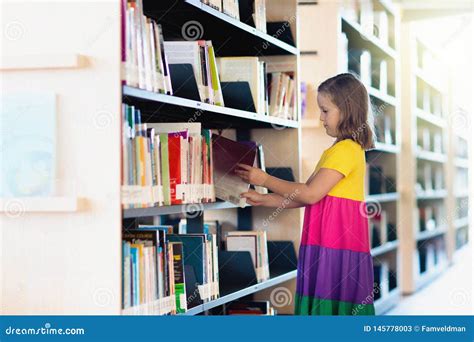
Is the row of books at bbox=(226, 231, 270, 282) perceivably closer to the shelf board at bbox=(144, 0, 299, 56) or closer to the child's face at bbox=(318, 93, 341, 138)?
the child's face at bbox=(318, 93, 341, 138)

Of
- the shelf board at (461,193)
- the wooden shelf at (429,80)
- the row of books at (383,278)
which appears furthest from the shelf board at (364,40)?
the shelf board at (461,193)

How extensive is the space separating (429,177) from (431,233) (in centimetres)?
56

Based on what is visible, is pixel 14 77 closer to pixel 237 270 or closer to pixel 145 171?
pixel 145 171

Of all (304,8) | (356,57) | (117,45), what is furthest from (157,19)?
(356,57)

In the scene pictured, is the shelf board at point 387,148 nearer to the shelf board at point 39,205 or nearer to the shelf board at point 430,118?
the shelf board at point 430,118

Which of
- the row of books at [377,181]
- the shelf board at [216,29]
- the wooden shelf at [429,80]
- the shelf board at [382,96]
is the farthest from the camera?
the wooden shelf at [429,80]

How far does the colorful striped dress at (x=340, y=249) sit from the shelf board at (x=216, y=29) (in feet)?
2.27

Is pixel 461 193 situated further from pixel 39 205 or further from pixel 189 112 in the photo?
pixel 39 205

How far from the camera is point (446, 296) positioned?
269 inches

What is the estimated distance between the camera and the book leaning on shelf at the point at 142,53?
2.32 m

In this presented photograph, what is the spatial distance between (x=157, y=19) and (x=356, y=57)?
229 centimetres

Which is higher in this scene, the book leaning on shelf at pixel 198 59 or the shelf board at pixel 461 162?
the book leaning on shelf at pixel 198 59

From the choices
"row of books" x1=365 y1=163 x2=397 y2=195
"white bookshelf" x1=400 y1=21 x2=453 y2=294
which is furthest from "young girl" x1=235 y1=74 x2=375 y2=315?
"white bookshelf" x1=400 y1=21 x2=453 y2=294

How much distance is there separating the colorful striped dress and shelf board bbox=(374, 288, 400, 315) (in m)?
2.30
